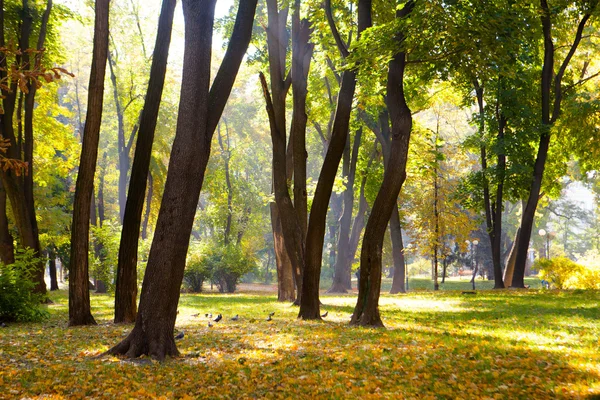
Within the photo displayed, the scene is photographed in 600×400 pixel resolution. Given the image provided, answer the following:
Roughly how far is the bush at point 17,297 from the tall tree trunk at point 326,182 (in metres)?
5.75

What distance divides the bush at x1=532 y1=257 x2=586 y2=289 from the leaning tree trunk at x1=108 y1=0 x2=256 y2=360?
1901cm

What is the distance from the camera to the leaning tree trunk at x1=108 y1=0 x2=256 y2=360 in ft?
24.0

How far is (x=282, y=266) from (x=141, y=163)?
8747mm

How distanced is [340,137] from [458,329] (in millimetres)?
4611

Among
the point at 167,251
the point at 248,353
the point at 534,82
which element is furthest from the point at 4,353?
the point at 534,82

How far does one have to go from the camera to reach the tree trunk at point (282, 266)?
1855 centimetres

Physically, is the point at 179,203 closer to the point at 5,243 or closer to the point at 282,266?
the point at 5,243

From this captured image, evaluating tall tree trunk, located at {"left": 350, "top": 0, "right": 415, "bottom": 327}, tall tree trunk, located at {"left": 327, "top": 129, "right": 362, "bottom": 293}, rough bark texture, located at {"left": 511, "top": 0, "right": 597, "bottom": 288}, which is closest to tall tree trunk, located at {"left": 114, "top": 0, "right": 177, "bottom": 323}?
tall tree trunk, located at {"left": 350, "top": 0, "right": 415, "bottom": 327}

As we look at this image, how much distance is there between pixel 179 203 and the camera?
735 cm

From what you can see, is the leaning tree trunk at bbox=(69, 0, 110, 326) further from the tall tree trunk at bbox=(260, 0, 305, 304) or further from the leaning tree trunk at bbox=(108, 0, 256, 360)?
the tall tree trunk at bbox=(260, 0, 305, 304)

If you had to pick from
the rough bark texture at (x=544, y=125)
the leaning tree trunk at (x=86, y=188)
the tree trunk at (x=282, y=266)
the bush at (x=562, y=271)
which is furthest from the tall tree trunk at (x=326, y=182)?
the bush at (x=562, y=271)

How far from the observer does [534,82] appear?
22.4 m

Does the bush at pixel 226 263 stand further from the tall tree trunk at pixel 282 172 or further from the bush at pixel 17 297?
the bush at pixel 17 297

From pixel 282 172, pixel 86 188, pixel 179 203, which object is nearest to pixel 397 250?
pixel 282 172
